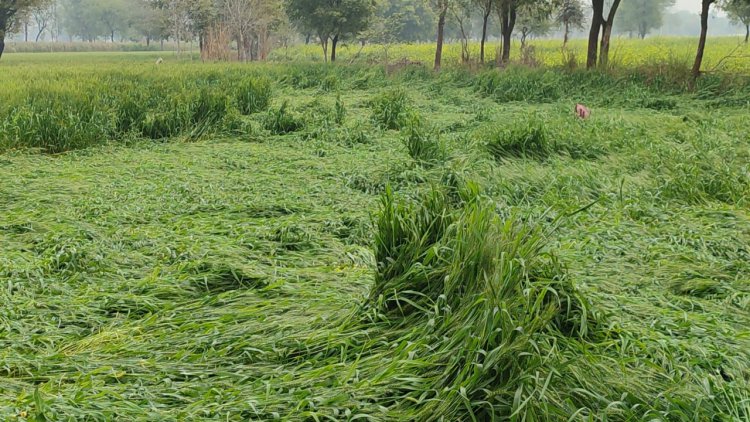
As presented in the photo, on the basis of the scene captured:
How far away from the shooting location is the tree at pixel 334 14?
24.4 metres

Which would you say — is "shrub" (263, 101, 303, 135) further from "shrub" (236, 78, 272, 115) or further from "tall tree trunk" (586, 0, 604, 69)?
"tall tree trunk" (586, 0, 604, 69)

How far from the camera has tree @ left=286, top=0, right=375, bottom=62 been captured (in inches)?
960

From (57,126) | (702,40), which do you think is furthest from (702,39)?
(57,126)

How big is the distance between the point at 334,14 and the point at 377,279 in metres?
22.4

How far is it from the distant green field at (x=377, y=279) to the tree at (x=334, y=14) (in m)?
17.8

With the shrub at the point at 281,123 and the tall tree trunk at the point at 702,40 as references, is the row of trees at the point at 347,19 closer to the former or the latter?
the tall tree trunk at the point at 702,40

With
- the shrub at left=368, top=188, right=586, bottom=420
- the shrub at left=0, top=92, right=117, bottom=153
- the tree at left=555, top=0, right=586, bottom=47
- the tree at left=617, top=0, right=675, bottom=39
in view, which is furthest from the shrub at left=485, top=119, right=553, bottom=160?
the tree at left=617, top=0, right=675, bottom=39

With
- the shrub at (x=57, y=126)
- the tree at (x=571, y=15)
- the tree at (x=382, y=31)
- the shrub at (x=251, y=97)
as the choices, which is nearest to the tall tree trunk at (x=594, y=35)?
the tree at (x=382, y=31)

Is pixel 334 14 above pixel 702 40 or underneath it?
above

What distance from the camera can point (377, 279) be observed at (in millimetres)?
3021

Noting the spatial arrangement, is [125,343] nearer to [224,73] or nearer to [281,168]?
[281,168]

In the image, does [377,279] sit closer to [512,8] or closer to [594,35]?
[594,35]

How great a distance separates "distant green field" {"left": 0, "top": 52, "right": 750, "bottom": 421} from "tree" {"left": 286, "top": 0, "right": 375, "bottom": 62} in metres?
17.8

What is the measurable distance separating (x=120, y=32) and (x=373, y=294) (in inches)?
3845
